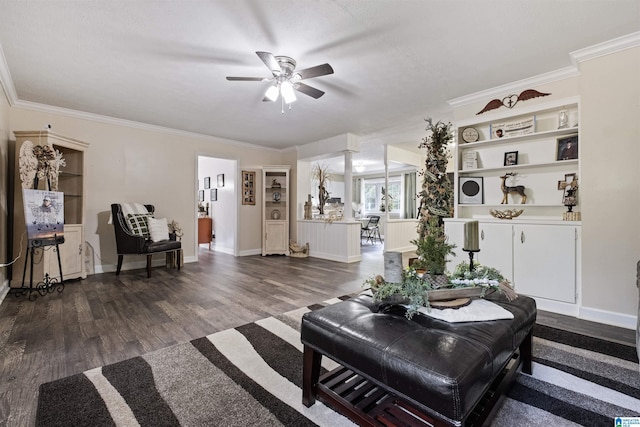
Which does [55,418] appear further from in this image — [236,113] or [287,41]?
[236,113]

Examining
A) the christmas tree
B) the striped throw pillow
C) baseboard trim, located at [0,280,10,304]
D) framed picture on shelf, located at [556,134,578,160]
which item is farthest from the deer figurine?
baseboard trim, located at [0,280,10,304]

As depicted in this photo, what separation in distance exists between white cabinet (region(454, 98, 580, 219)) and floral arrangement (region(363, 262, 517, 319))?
2.06 meters

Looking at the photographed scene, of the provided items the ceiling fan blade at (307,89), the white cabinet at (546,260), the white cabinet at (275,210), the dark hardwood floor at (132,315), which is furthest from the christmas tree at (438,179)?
the white cabinet at (275,210)

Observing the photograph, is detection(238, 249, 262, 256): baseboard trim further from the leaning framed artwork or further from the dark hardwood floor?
the dark hardwood floor

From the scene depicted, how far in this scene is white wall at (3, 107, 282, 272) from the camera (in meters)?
4.34

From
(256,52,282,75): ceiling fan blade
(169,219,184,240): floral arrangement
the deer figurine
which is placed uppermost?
(256,52,282,75): ceiling fan blade

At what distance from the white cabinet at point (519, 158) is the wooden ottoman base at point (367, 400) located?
2.47 meters

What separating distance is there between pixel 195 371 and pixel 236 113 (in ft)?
11.7

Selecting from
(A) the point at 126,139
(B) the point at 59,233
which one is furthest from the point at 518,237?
(A) the point at 126,139

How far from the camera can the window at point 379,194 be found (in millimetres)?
9469

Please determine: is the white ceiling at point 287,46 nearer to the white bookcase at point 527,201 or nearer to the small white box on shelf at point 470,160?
the white bookcase at point 527,201

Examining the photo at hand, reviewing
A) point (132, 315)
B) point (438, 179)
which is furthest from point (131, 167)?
point (438, 179)

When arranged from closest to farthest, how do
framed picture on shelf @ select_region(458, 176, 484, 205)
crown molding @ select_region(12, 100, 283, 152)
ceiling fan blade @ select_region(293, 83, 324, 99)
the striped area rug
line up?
the striped area rug, ceiling fan blade @ select_region(293, 83, 324, 99), framed picture on shelf @ select_region(458, 176, 484, 205), crown molding @ select_region(12, 100, 283, 152)

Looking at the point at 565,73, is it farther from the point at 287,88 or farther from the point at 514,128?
the point at 287,88
